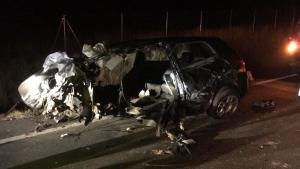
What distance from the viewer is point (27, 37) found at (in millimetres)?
12016

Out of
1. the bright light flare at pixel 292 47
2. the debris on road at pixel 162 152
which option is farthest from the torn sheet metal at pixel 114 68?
the bright light flare at pixel 292 47

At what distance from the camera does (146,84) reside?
838 centimetres

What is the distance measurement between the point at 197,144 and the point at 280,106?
3.20 metres

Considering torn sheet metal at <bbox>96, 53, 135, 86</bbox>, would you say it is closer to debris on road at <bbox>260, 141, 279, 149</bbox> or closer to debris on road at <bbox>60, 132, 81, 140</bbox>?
debris on road at <bbox>60, 132, 81, 140</bbox>

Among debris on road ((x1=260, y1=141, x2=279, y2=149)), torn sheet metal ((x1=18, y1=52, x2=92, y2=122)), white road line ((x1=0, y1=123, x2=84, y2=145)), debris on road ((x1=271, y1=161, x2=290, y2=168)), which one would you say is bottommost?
debris on road ((x1=271, y1=161, x2=290, y2=168))

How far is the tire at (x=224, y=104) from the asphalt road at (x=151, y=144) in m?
0.16

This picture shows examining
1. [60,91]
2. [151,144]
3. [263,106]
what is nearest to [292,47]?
[263,106]

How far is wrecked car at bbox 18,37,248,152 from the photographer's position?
23.2 ft

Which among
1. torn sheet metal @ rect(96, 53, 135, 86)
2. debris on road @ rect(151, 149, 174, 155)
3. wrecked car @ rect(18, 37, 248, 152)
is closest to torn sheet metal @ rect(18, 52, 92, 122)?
wrecked car @ rect(18, 37, 248, 152)

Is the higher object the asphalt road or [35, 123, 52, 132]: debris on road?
[35, 123, 52, 132]: debris on road

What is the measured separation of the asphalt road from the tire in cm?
16

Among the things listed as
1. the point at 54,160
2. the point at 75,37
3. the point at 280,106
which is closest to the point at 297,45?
the point at 280,106

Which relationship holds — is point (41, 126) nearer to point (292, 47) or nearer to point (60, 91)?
point (60, 91)

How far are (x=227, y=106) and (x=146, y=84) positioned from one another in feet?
5.46
